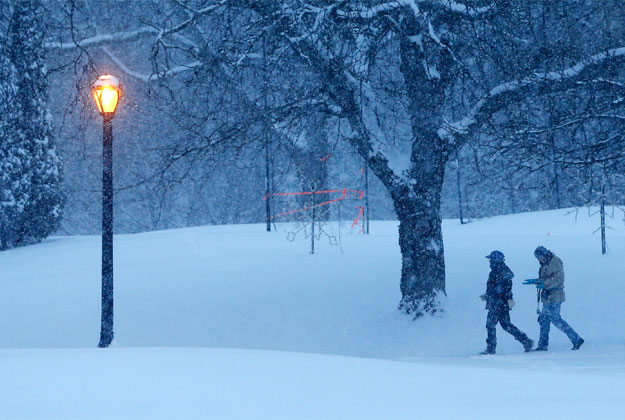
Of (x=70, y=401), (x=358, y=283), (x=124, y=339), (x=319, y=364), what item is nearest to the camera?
(x=70, y=401)

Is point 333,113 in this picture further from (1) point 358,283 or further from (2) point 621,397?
(2) point 621,397

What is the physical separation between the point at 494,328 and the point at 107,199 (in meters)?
5.82

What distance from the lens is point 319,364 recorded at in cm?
553

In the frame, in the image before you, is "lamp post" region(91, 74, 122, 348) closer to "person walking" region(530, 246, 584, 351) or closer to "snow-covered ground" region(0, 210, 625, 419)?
"snow-covered ground" region(0, 210, 625, 419)

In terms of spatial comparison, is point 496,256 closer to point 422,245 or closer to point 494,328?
point 494,328

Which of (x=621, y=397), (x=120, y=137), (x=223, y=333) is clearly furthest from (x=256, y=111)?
(x=120, y=137)

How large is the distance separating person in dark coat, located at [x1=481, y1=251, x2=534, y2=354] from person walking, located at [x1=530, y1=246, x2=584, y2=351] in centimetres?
31

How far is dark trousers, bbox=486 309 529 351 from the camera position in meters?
11.2

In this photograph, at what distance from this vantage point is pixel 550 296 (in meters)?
11.4

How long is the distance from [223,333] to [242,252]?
6.33 meters

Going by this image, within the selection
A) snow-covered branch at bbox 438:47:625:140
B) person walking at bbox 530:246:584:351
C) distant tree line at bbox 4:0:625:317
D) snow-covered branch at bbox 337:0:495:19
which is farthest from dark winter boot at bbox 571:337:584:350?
snow-covered branch at bbox 337:0:495:19

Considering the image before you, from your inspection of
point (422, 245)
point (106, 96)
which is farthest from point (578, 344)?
point (106, 96)

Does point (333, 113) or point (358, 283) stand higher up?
point (333, 113)

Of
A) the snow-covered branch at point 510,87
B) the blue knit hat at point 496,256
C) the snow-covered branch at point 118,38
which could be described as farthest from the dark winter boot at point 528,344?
the snow-covered branch at point 118,38
